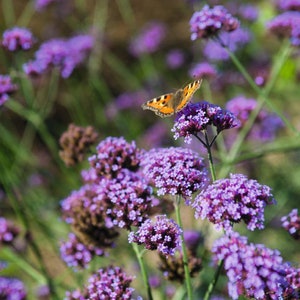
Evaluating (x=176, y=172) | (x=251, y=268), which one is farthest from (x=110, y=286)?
(x=251, y=268)

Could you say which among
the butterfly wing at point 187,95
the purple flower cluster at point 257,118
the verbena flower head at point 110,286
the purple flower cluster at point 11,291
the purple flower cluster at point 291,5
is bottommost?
the verbena flower head at point 110,286

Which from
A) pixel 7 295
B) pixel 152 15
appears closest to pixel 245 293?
pixel 7 295

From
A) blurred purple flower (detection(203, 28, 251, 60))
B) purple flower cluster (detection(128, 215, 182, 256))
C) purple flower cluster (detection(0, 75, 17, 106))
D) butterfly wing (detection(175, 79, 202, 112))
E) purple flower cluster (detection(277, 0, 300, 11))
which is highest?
blurred purple flower (detection(203, 28, 251, 60))

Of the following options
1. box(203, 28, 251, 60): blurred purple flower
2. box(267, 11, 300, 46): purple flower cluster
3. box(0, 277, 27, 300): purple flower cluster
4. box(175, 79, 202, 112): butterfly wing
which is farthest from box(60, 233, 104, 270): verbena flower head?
box(203, 28, 251, 60): blurred purple flower

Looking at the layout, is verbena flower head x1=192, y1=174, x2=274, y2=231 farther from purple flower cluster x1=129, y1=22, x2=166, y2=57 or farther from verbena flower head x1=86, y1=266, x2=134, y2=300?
purple flower cluster x1=129, y1=22, x2=166, y2=57

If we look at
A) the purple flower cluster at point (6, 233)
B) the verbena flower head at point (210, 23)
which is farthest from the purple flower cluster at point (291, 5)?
the purple flower cluster at point (6, 233)

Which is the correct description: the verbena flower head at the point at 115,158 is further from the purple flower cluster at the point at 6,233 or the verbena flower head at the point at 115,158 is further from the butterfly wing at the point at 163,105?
the purple flower cluster at the point at 6,233

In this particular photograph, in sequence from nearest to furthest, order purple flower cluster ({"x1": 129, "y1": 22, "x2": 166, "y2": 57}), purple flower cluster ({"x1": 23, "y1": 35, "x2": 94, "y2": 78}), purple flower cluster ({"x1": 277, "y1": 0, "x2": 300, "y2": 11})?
purple flower cluster ({"x1": 23, "y1": 35, "x2": 94, "y2": 78}) → purple flower cluster ({"x1": 277, "y1": 0, "x2": 300, "y2": 11}) → purple flower cluster ({"x1": 129, "y1": 22, "x2": 166, "y2": 57})

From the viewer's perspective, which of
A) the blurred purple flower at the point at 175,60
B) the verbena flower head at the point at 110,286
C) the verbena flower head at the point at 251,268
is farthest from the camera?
the blurred purple flower at the point at 175,60
